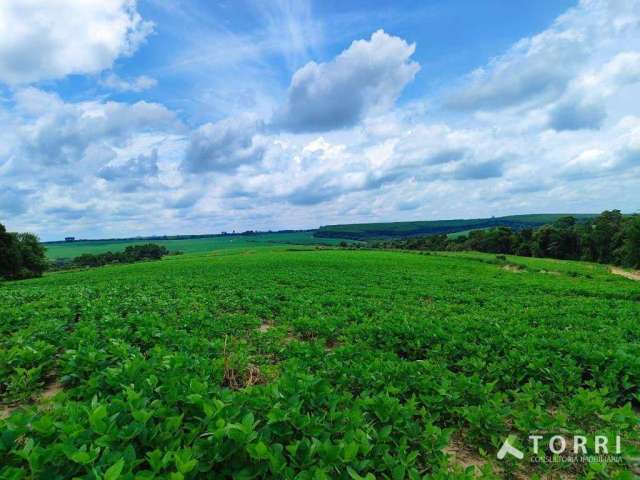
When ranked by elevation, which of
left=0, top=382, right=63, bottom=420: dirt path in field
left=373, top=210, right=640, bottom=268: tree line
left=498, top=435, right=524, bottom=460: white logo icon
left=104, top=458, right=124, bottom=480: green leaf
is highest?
left=104, top=458, right=124, bottom=480: green leaf

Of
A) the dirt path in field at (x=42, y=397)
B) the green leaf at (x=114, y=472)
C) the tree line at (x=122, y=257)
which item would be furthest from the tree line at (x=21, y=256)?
the green leaf at (x=114, y=472)

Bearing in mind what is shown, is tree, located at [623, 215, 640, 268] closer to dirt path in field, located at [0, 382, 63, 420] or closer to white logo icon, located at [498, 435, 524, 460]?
white logo icon, located at [498, 435, 524, 460]

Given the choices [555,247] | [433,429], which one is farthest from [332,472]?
[555,247]

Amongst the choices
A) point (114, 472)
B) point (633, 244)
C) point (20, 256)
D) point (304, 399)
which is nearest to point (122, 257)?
point (20, 256)

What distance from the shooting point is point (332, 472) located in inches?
115

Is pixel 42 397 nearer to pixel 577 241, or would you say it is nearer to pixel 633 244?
pixel 633 244

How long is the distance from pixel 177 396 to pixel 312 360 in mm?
3381

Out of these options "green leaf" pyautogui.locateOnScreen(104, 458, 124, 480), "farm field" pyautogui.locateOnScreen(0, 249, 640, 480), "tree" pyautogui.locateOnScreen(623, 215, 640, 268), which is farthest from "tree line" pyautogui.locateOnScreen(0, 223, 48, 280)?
"tree" pyautogui.locateOnScreen(623, 215, 640, 268)

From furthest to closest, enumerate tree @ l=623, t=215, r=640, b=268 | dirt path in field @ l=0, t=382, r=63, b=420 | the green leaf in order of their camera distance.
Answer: tree @ l=623, t=215, r=640, b=268 < dirt path in field @ l=0, t=382, r=63, b=420 < the green leaf

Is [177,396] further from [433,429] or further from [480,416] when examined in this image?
[480,416]

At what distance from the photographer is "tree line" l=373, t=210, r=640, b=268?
65238mm

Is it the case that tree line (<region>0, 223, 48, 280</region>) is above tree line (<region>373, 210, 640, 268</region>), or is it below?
above

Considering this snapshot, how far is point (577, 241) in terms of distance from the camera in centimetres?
8862

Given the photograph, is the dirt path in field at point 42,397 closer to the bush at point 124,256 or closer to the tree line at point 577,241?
the tree line at point 577,241
